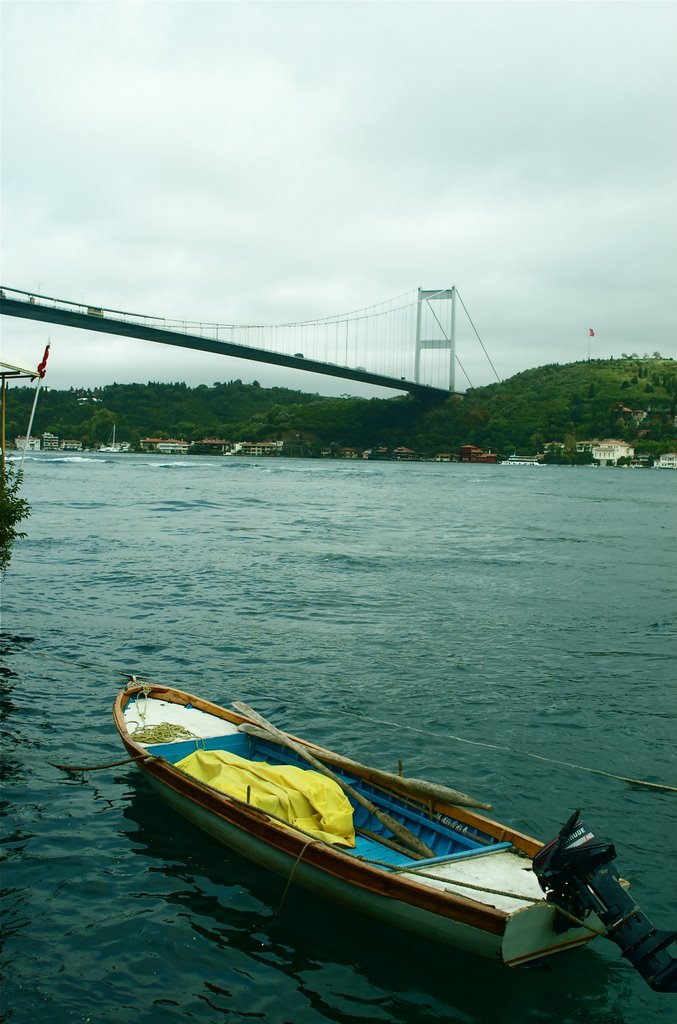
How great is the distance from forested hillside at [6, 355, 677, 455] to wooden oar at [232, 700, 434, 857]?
10260 cm

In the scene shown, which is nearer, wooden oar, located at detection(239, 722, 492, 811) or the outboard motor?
the outboard motor

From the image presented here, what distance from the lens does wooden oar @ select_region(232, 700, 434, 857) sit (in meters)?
6.48

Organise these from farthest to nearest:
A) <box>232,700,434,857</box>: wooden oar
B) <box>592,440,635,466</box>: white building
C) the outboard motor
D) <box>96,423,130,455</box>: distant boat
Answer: <box>96,423,130,455</box>: distant boat, <box>592,440,635,466</box>: white building, <box>232,700,434,857</box>: wooden oar, the outboard motor

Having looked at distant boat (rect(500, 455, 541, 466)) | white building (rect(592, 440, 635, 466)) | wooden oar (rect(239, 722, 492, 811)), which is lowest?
wooden oar (rect(239, 722, 492, 811))

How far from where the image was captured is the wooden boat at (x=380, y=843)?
5320 millimetres

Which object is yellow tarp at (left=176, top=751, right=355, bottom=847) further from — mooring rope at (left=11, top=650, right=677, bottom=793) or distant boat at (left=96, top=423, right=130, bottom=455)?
distant boat at (left=96, top=423, right=130, bottom=455)

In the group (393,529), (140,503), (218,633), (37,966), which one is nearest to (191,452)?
(140,503)

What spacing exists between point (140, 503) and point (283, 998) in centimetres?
4084

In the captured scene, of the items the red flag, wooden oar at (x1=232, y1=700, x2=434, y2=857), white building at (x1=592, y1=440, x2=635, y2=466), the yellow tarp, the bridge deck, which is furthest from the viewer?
white building at (x1=592, y1=440, x2=635, y2=466)

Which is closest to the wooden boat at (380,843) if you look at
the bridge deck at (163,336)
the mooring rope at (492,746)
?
the mooring rope at (492,746)


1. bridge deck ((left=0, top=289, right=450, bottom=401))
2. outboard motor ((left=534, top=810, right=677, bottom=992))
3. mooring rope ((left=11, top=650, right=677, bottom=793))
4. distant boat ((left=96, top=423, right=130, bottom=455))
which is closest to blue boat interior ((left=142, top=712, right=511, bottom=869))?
outboard motor ((left=534, top=810, right=677, bottom=992))

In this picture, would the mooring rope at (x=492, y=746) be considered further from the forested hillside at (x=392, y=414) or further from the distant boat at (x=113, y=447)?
the distant boat at (x=113, y=447)

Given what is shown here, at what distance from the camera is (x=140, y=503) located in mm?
44750

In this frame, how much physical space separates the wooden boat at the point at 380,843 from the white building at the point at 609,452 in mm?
121751
